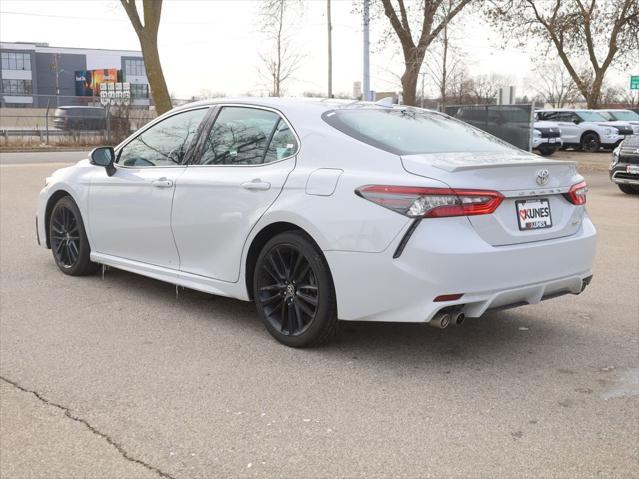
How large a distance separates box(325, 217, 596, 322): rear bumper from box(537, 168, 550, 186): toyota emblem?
361mm

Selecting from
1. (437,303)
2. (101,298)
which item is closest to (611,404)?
(437,303)

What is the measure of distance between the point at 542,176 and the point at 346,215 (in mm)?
1227

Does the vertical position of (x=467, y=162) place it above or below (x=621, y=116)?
below

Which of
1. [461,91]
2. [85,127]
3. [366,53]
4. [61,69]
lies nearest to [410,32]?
[366,53]

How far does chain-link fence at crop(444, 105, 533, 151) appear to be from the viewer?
2130 cm

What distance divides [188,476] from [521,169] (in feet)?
8.50

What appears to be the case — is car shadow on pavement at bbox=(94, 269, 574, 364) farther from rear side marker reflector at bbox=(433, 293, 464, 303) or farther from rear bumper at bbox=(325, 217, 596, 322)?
rear side marker reflector at bbox=(433, 293, 464, 303)

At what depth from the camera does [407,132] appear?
5.00 m

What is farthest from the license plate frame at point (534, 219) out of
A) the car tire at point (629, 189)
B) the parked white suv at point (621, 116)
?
the parked white suv at point (621, 116)

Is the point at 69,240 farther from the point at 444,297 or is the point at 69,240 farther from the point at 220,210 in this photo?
the point at 444,297

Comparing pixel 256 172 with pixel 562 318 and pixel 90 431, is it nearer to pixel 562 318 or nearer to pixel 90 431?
pixel 90 431

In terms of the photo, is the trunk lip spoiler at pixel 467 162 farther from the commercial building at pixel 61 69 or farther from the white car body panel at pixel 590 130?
the commercial building at pixel 61 69

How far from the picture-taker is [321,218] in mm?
4520

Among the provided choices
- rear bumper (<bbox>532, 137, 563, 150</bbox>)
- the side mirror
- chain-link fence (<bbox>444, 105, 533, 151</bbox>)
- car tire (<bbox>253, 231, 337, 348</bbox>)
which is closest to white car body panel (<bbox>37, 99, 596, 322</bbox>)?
car tire (<bbox>253, 231, 337, 348</bbox>)
